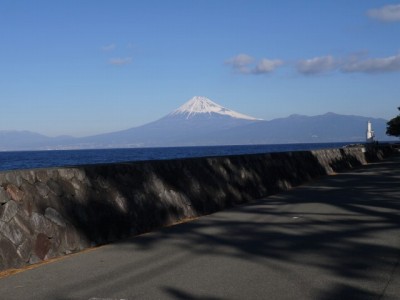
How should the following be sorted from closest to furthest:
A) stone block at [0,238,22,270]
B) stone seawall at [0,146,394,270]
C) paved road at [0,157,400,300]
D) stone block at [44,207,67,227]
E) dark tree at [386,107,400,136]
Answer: paved road at [0,157,400,300] < stone block at [0,238,22,270] < stone seawall at [0,146,394,270] < stone block at [44,207,67,227] < dark tree at [386,107,400,136]

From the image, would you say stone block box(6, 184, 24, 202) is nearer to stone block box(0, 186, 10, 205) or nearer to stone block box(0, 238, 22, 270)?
stone block box(0, 186, 10, 205)

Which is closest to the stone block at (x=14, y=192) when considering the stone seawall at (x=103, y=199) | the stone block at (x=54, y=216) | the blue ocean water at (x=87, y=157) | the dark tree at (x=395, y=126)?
the stone seawall at (x=103, y=199)

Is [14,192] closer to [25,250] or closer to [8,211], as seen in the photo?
[8,211]

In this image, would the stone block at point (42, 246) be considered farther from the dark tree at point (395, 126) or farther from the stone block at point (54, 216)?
the dark tree at point (395, 126)

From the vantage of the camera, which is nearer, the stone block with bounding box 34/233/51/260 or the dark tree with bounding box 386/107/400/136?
the stone block with bounding box 34/233/51/260

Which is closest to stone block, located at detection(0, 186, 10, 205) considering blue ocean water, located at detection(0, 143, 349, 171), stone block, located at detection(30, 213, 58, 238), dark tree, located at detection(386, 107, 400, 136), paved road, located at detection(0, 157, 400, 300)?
stone block, located at detection(30, 213, 58, 238)

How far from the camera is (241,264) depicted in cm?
715

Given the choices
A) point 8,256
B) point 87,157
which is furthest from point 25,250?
point 87,157

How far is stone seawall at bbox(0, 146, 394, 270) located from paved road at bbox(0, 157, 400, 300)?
37 cm

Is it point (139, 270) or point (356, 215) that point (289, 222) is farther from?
point (139, 270)

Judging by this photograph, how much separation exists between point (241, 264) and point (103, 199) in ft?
9.87

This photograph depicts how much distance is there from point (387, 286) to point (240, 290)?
144cm

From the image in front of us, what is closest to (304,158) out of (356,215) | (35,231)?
(356,215)

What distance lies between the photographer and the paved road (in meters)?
5.96
